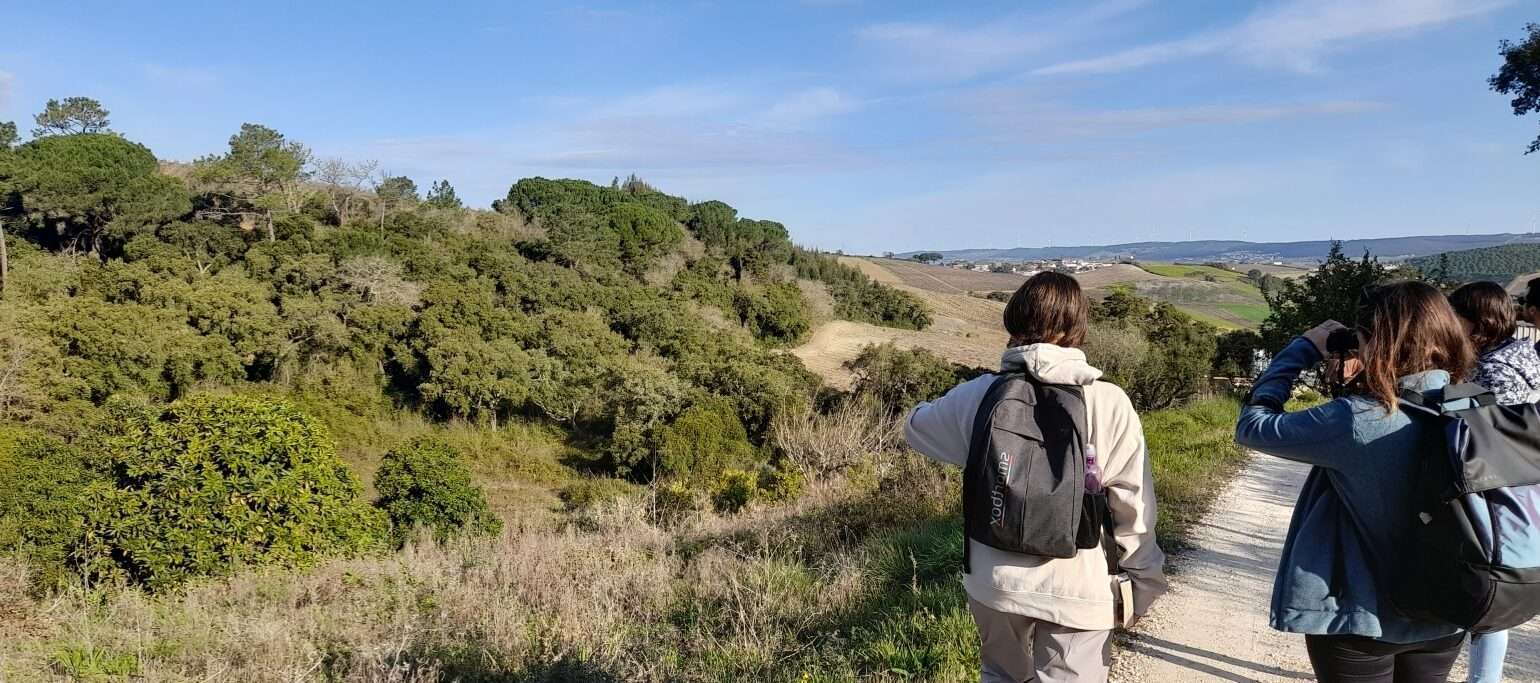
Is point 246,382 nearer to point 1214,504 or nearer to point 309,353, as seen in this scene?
point 309,353

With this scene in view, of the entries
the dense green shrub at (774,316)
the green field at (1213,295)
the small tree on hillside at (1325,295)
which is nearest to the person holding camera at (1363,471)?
the small tree on hillside at (1325,295)

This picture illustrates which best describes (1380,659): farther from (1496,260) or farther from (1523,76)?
(1496,260)

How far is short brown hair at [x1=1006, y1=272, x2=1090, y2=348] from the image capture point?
2.03m

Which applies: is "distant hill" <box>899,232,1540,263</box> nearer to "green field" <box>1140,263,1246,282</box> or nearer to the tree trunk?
"green field" <box>1140,263,1246,282</box>

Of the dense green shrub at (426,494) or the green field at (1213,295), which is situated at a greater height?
the green field at (1213,295)

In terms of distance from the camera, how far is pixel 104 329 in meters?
19.6

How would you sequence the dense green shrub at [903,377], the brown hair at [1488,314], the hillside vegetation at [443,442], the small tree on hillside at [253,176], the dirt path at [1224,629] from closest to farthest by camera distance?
1. the brown hair at [1488,314]
2. the dirt path at [1224,629]
3. the hillside vegetation at [443,442]
4. the dense green shrub at [903,377]
5. the small tree on hillside at [253,176]

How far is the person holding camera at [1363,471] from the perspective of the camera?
6.10ft

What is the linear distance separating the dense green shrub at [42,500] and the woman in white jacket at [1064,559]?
905 cm

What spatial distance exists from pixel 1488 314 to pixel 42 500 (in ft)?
40.1

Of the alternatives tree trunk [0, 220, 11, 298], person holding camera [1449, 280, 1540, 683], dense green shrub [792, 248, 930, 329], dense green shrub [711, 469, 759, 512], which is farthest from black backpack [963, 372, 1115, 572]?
dense green shrub [792, 248, 930, 329]

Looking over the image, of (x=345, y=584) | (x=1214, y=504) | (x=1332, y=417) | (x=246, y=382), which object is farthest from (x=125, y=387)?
(x=1332, y=417)

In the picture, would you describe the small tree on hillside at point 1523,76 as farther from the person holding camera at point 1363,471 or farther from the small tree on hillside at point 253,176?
the small tree on hillside at point 253,176

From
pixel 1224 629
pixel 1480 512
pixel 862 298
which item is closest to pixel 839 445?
pixel 1224 629
